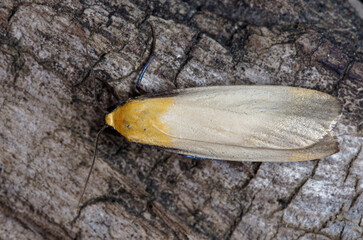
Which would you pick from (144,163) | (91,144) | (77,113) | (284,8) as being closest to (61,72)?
(77,113)

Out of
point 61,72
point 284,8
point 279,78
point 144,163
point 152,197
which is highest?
point 284,8

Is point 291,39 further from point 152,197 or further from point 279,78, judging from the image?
point 152,197

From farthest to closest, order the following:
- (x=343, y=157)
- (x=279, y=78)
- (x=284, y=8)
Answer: (x=284, y=8)
(x=279, y=78)
(x=343, y=157)

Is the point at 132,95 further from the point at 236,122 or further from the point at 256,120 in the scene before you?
the point at 256,120

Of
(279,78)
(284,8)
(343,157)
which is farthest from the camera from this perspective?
(284,8)
